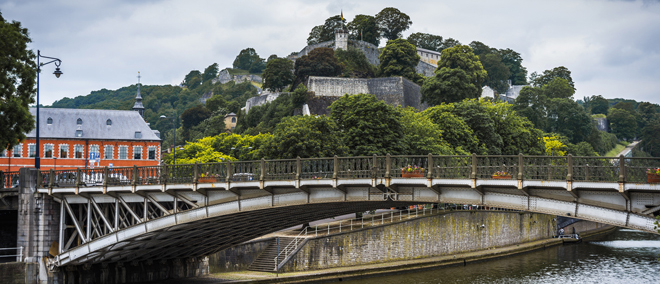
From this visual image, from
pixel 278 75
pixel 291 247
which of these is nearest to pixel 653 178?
pixel 291 247

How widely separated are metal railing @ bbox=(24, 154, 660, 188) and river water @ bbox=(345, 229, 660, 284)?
14.3 meters

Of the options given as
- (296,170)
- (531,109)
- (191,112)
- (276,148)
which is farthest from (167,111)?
(296,170)

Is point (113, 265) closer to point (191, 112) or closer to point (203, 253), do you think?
point (203, 253)

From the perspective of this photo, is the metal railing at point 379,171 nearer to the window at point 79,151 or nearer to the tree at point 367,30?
the window at point 79,151

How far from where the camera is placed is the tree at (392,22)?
136m

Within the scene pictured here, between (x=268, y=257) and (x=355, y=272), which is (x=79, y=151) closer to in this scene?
(x=268, y=257)

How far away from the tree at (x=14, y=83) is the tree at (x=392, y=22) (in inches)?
4132

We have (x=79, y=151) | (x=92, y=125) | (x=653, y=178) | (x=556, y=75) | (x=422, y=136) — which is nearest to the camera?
(x=653, y=178)

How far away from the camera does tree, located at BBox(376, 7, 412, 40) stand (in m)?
136

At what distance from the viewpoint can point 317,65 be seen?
103m

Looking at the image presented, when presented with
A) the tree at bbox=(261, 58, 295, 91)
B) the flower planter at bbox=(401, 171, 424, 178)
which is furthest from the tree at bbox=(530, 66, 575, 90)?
the flower planter at bbox=(401, 171, 424, 178)

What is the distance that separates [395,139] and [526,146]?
25907 millimetres

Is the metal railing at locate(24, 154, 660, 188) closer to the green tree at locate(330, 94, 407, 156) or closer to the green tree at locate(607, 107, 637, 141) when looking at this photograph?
the green tree at locate(330, 94, 407, 156)

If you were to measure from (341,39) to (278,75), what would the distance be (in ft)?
66.4
